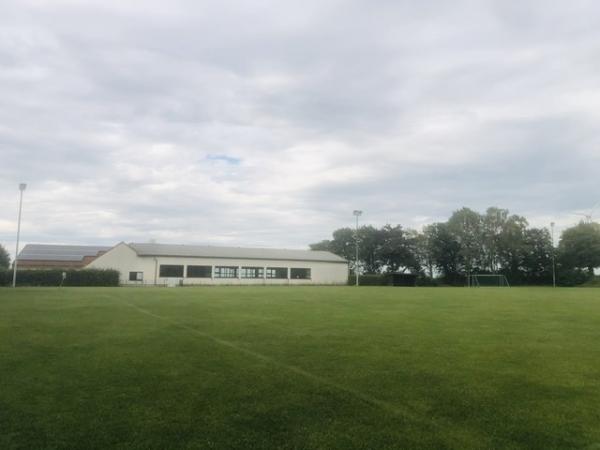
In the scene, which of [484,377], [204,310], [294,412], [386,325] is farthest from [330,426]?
[204,310]

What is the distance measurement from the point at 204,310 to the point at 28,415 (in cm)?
1317

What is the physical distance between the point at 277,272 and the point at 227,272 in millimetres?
7498

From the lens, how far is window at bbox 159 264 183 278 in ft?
205

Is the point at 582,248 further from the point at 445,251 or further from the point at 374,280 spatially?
the point at 374,280

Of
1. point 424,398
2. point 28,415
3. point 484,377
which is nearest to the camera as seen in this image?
point 28,415

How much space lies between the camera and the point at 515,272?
84.2m

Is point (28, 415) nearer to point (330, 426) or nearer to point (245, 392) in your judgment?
point (245, 392)

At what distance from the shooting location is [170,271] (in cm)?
6297

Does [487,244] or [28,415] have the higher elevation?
[487,244]

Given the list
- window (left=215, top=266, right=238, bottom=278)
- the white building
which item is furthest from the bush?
window (left=215, top=266, right=238, bottom=278)

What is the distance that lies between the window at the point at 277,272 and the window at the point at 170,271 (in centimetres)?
1255

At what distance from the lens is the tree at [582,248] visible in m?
79.6

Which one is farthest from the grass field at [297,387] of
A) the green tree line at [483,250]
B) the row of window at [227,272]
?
the green tree line at [483,250]

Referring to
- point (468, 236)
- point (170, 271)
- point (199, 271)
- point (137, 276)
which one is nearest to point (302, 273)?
point (199, 271)
